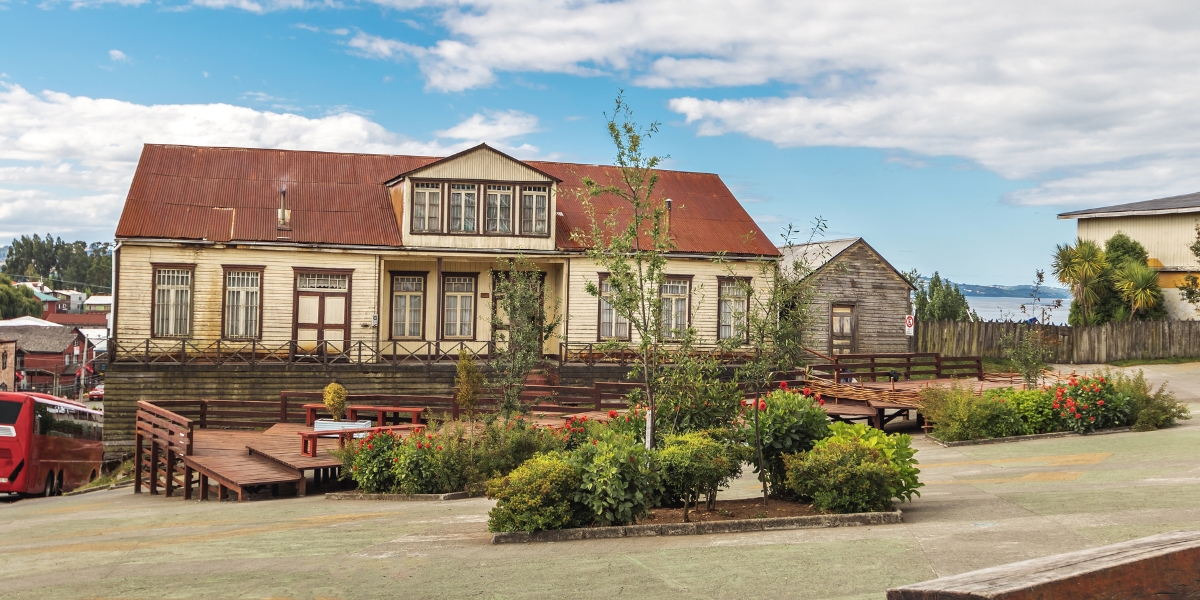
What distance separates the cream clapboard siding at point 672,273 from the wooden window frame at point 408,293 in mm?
4966

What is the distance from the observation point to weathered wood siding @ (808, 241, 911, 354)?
36.2 meters

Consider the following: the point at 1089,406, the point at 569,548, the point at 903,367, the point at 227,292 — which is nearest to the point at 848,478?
the point at 569,548

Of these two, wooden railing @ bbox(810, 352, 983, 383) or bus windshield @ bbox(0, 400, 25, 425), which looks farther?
wooden railing @ bbox(810, 352, 983, 383)

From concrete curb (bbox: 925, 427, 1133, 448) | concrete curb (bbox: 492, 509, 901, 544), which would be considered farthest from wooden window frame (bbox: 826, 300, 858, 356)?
concrete curb (bbox: 492, 509, 901, 544)

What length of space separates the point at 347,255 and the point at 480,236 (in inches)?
172

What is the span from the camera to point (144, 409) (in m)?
20.5

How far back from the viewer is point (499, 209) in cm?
3086

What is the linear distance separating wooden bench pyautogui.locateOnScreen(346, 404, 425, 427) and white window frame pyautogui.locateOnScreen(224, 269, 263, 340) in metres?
7.36

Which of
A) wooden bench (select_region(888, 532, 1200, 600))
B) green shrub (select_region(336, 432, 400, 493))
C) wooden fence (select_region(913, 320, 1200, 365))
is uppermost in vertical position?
wooden fence (select_region(913, 320, 1200, 365))

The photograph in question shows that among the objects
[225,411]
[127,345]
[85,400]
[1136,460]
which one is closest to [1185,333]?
[1136,460]

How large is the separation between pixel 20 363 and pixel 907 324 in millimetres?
72522

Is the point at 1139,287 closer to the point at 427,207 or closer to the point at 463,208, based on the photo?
the point at 463,208

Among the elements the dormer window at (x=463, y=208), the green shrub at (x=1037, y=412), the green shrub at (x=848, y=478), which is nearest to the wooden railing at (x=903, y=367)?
the green shrub at (x=1037, y=412)

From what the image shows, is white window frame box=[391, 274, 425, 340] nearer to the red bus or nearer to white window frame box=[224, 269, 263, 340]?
white window frame box=[224, 269, 263, 340]
